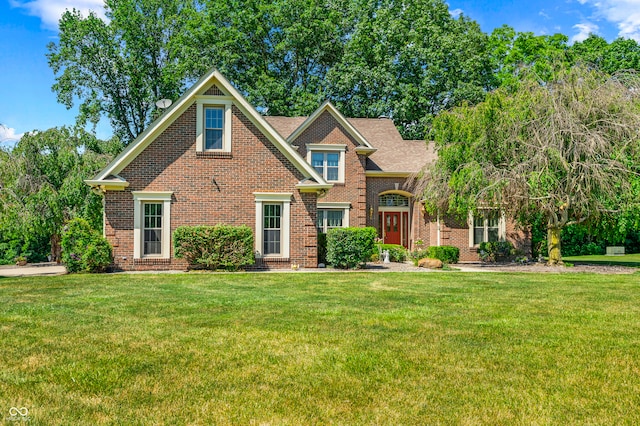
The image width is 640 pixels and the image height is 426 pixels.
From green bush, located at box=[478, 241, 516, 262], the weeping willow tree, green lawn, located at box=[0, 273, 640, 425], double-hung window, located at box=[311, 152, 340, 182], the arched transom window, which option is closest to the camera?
green lawn, located at box=[0, 273, 640, 425]

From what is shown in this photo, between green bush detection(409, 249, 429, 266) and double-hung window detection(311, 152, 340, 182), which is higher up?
double-hung window detection(311, 152, 340, 182)

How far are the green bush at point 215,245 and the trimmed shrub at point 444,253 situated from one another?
29.5 ft

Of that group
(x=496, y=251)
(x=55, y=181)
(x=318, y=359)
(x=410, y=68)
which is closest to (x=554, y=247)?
(x=496, y=251)

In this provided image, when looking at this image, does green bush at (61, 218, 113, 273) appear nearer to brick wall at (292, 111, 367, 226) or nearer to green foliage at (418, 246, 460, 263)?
brick wall at (292, 111, 367, 226)

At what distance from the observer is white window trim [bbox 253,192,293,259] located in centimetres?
1816

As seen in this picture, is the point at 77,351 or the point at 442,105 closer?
the point at 77,351

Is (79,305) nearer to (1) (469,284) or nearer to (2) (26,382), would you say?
(2) (26,382)

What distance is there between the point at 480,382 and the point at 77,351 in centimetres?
439

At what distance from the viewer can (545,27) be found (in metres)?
38.8

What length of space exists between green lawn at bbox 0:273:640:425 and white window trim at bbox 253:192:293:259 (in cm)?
712

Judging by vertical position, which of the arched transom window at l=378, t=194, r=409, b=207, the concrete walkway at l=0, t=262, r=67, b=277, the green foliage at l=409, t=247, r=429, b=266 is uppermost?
the arched transom window at l=378, t=194, r=409, b=207

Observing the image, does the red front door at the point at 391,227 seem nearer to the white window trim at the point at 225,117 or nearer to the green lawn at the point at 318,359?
the white window trim at the point at 225,117

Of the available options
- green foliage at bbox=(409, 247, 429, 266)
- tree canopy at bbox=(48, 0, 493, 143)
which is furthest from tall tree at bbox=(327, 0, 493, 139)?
green foliage at bbox=(409, 247, 429, 266)

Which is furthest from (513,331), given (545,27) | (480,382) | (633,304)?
(545,27)
